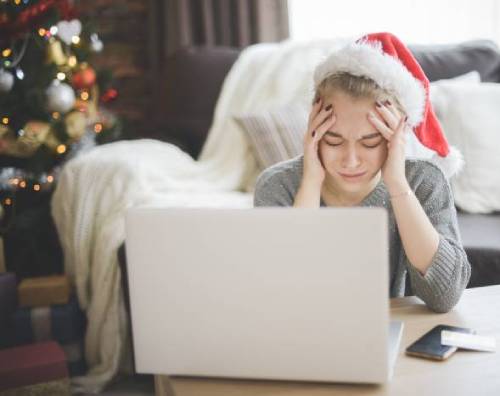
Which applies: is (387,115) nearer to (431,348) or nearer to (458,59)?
(431,348)

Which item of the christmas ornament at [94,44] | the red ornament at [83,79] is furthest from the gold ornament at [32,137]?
the christmas ornament at [94,44]

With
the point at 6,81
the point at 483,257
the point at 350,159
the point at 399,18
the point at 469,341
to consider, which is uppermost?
A: the point at 399,18

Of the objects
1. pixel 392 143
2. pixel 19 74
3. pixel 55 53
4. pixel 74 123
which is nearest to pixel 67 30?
pixel 55 53

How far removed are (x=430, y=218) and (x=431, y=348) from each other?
41cm

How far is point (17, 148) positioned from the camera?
7.59ft

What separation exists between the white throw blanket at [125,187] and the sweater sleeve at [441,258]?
673 millimetres

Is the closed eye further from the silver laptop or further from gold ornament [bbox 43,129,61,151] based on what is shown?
gold ornament [bbox 43,129,61,151]

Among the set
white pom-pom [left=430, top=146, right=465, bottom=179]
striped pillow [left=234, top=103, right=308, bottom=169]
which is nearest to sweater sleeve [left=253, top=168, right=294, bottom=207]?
white pom-pom [left=430, top=146, right=465, bottom=179]

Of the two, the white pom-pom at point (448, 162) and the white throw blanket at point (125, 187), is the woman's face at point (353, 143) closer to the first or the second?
the white pom-pom at point (448, 162)

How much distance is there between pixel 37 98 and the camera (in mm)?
2277

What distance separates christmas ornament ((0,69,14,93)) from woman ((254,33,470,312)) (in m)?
1.27

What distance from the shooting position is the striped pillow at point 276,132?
216 centimetres

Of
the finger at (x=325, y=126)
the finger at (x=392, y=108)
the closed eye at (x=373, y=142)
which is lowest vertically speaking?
the closed eye at (x=373, y=142)

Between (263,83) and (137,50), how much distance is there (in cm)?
112
